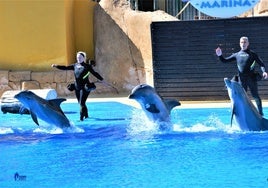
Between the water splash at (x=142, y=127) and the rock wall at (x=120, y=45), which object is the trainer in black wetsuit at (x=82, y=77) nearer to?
the water splash at (x=142, y=127)

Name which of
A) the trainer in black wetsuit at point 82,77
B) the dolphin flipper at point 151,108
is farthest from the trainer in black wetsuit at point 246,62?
the trainer in black wetsuit at point 82,77

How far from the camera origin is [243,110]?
23.5 ft

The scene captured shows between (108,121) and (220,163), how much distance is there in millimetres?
4241

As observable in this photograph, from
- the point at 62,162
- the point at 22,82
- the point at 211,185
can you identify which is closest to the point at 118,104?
the point at 22,82

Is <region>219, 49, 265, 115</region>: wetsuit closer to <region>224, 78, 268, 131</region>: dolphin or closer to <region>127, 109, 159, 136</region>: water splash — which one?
<region>224, 78, 268, 131</region>: dolphin

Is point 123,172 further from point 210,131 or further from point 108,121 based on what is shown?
point 108,121

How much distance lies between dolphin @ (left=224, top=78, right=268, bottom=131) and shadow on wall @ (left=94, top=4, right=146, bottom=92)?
7.36m

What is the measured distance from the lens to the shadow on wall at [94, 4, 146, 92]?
14.6 metres

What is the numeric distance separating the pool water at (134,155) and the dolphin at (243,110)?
0.41ft

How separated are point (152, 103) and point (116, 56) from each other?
23.6 ft

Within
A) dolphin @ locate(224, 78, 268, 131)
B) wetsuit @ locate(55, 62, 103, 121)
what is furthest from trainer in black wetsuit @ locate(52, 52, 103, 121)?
dolphin @ locate(224, 78, 268, 131)

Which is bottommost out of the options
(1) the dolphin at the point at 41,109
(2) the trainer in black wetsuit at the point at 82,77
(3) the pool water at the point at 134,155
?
(3) the pool water at the point at 134,155

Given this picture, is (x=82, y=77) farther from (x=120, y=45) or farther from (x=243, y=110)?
(x=120, y=45)

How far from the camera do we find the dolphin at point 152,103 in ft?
25.0
